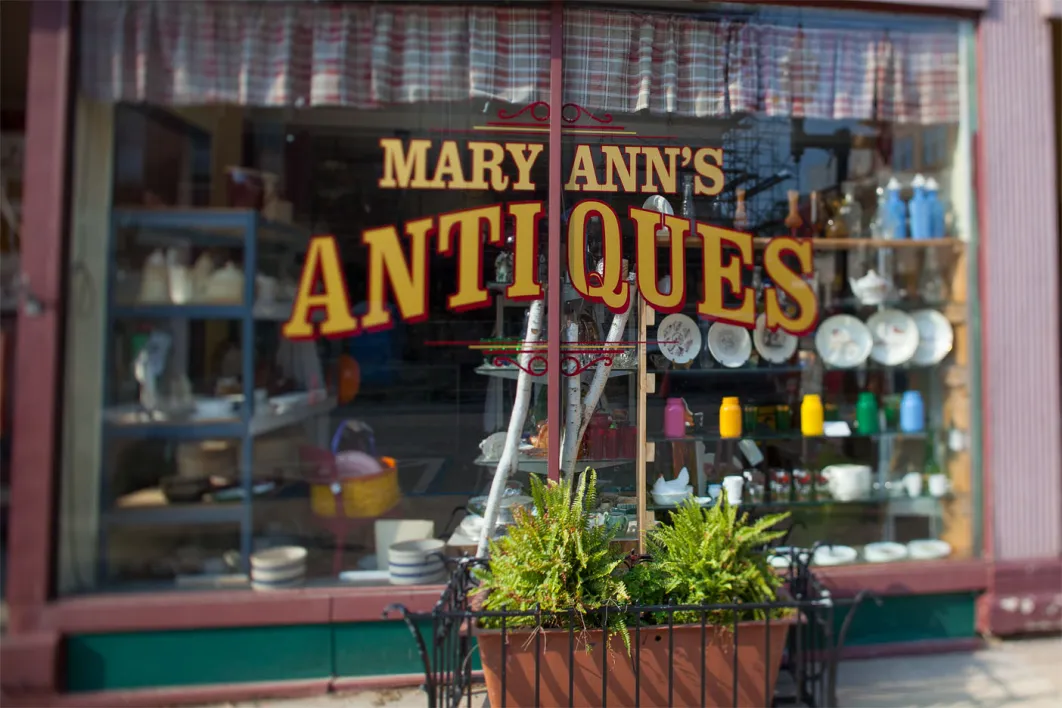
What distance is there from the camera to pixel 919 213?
4.41m

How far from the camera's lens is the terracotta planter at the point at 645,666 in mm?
3033

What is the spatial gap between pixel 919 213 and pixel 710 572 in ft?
9.03

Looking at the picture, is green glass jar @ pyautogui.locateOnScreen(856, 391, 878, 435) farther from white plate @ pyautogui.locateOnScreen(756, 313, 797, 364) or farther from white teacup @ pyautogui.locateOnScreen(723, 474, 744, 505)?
white teacup @ pyautogui.locateOnScreen(723, 474, 744, 505)

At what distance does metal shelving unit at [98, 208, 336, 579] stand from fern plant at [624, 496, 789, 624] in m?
1.96

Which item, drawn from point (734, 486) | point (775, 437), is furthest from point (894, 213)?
point (734, 486)

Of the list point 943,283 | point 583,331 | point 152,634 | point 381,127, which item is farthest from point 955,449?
point 152,634

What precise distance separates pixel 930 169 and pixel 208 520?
15.8 feet

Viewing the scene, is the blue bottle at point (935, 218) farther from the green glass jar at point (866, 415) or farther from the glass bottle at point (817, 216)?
the green glass jar at point (866, 415)

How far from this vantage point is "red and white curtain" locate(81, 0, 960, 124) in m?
3.77

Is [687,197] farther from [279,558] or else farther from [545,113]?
[279,558]

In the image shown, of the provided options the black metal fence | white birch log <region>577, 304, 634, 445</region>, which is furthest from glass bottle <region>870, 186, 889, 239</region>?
the black metal fence

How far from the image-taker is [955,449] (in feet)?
Answer: 14.4

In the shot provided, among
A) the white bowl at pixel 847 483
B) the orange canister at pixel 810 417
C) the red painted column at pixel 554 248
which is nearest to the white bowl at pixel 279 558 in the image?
the red painted column at pixel 554 248

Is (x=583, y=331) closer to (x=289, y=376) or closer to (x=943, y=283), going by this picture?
(x=289, y=376)
